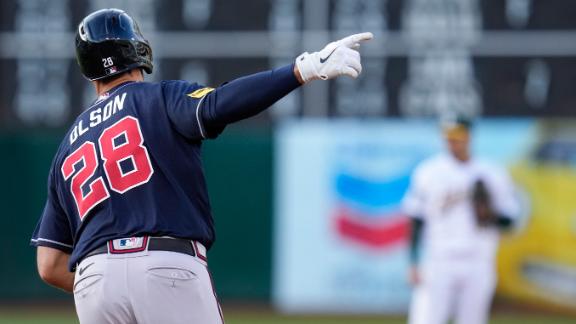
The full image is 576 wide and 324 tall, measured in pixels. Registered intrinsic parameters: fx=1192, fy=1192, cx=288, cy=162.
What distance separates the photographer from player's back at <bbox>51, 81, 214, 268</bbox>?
3.49 meters

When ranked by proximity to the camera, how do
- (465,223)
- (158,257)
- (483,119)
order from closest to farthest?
(158,257) → (465,223) → (483,119)

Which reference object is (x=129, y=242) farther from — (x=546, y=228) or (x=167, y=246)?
(x=546, y=228)

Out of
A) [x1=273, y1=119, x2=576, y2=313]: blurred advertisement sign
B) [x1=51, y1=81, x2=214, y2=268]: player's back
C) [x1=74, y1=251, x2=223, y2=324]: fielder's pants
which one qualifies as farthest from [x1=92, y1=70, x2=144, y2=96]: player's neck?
[x1=273, y1=119, x2=576, y2=313]: blurred advertisement sign

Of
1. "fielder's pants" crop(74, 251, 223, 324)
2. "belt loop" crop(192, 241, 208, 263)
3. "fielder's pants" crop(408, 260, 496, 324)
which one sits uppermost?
"belt loop" crop(192, 241, 208, 263)

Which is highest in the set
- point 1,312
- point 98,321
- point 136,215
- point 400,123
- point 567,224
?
point 136,215

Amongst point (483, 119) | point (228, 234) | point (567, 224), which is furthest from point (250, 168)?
point (567, 224)

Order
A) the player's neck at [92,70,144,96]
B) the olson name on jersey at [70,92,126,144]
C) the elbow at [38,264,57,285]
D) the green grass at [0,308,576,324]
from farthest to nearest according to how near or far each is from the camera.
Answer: the green grass at [0,308,576,324] < the elbow at [38,264,57,285] < the player's neck at [92,70,144,96] < the olson name on jersey at [70,92,126,144]

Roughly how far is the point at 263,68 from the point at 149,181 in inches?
319

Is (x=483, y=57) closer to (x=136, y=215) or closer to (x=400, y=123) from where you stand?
(x=400, y=123)

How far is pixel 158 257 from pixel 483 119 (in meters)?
7.90

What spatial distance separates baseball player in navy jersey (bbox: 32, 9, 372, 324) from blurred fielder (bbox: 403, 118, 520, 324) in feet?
12.1

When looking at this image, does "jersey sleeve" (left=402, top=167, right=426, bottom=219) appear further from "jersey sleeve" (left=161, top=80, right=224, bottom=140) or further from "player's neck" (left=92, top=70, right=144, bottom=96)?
"jersey sleeve" (left=161, top=80, right=224, bottom=140)

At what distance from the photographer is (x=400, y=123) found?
11.1 m

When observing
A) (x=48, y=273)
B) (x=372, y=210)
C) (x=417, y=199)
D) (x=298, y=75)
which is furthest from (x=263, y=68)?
(x=298, y=75)
